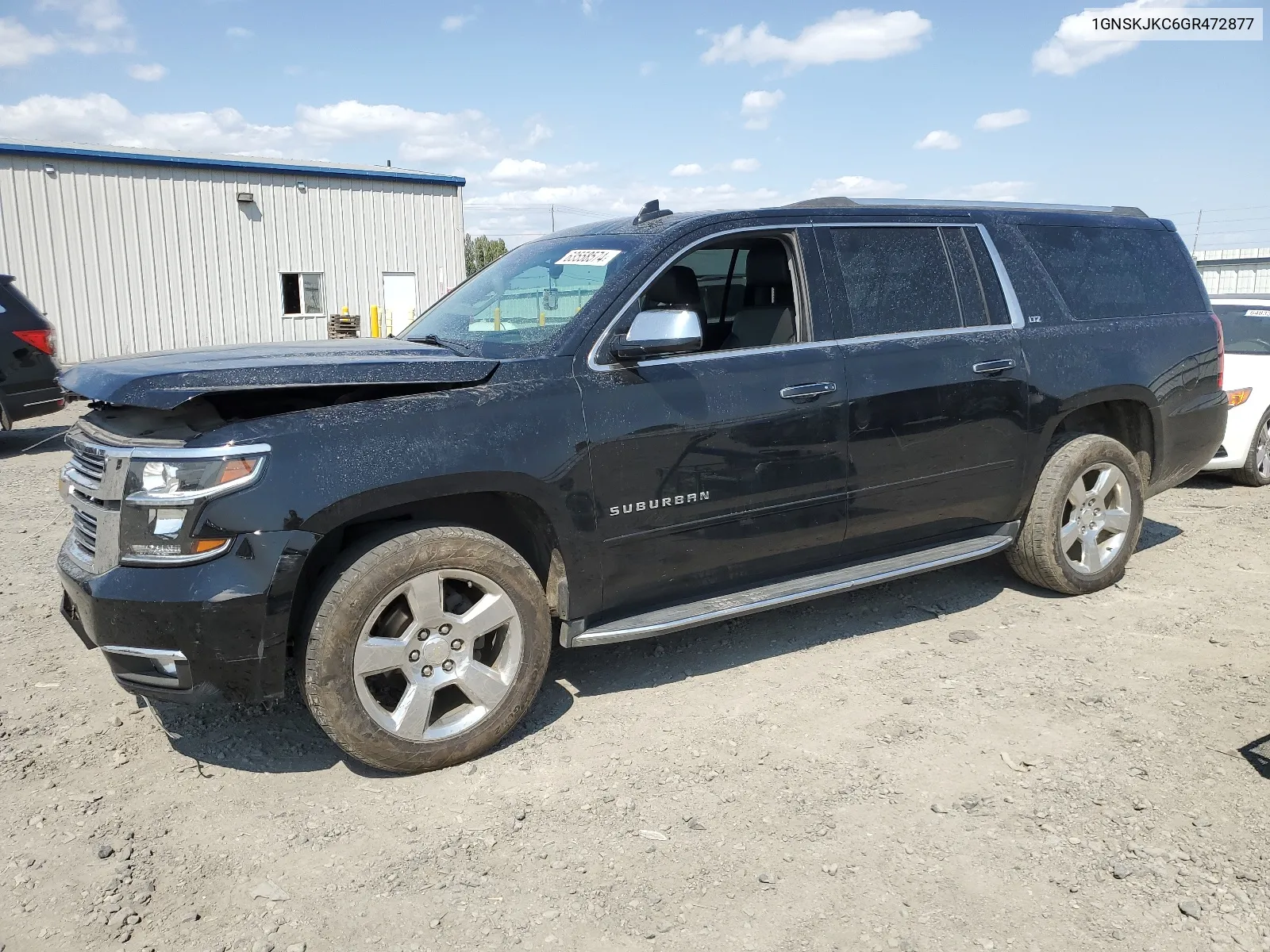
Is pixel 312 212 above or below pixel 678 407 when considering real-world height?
above

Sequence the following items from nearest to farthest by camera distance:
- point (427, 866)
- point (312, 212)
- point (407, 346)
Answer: point (427, 866)
point (407, 346)
point (312, 212)

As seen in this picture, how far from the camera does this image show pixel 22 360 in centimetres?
971

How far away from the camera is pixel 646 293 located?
4.03 m

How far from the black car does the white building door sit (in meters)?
13.6

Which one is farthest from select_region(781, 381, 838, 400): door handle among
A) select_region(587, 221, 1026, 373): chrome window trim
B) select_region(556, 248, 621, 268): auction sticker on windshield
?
select_region(556, 248, 621, 268): auction sticker on windshield

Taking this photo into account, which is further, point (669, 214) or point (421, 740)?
point (669, 214)

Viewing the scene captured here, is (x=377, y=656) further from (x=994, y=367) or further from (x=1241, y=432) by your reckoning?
(x=1241, y=432)

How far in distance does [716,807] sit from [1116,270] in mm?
3796

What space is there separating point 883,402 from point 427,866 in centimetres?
264

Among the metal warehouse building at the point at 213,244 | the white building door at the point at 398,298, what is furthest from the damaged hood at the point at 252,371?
the white building door at the point at 398,298

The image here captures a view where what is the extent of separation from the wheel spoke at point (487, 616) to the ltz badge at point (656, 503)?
52cm

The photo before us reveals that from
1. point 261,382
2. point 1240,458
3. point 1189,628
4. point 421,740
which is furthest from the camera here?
point 1240,458

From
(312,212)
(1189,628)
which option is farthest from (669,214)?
(312,212)

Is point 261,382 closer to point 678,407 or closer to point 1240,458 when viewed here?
point 678,407
